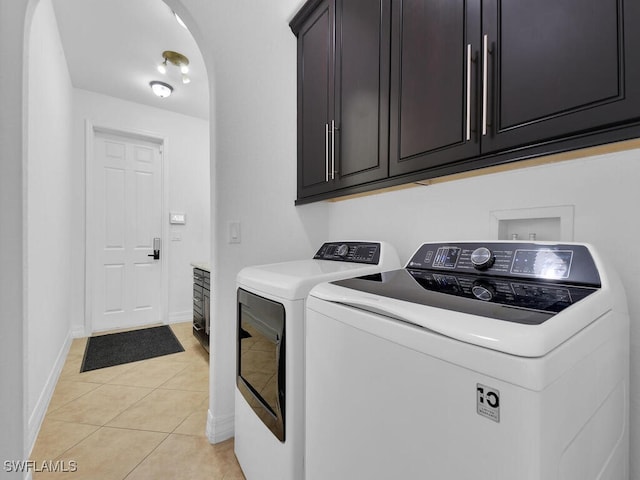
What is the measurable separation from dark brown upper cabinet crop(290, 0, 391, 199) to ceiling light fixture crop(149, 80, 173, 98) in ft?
6.38

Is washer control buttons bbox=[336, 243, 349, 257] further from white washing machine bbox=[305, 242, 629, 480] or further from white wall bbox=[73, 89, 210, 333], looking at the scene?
white wall bbox=[73, 89, 210, 333]

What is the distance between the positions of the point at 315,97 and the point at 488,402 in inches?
67.4

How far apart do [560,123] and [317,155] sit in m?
1.17

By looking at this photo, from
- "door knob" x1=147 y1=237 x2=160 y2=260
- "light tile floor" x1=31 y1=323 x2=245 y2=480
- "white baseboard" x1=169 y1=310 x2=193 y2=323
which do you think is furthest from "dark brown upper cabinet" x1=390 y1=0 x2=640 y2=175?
"white baseboard" x1=169 y1=310 x2=193 y2=323

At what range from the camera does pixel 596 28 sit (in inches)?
27.2

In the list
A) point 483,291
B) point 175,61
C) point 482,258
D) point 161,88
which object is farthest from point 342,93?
point 161,88

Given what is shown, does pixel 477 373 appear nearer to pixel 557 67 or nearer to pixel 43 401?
pixel 557 67

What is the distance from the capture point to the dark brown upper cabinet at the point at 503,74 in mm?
673

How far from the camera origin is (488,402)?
46 centimetres

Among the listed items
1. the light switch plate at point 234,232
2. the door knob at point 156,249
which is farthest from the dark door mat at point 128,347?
the light switch plate at point 234,232

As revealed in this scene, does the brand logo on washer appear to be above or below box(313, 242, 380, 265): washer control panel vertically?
below

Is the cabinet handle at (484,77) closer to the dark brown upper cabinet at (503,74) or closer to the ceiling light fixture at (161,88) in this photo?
the dark brown upper cabinet at (503,74)

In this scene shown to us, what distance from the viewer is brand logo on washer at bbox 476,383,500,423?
0.45 m

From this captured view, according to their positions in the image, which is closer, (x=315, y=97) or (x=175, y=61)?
(x=315, y=97)
